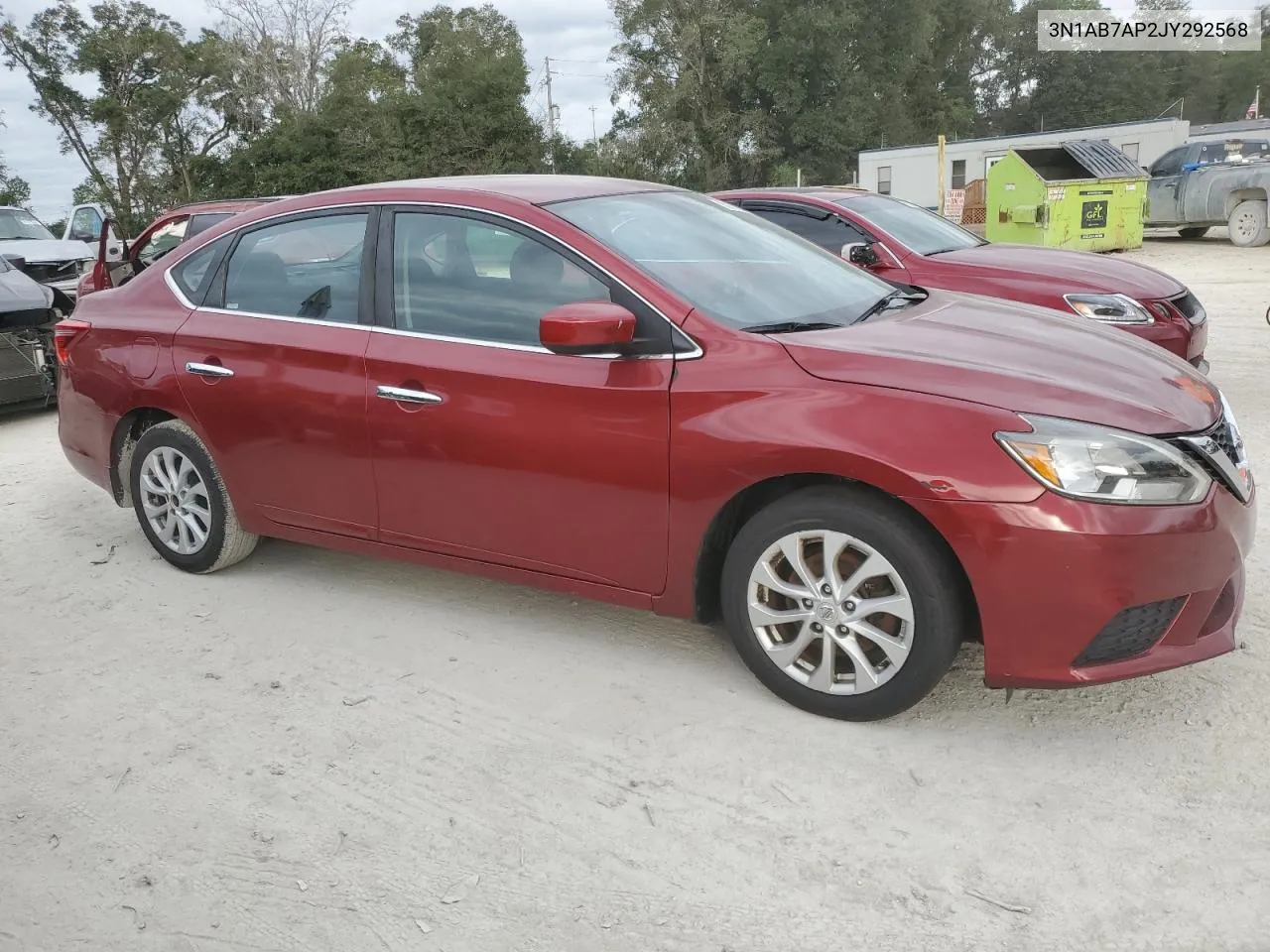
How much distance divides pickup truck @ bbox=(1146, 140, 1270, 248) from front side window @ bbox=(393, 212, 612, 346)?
1769 cm

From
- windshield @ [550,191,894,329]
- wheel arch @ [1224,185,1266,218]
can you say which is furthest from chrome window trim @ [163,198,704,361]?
wheel arch @ [1224,185,1266,218]

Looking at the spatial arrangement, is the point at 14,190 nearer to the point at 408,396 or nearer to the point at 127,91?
the point at 127,91

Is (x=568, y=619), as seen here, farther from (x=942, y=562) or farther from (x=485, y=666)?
(x=942, y=562)

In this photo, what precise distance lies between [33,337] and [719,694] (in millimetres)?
6955

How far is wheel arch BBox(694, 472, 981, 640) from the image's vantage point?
3.03m

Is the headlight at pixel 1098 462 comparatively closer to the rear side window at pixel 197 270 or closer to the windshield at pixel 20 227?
the rear side window at pixel 197 270

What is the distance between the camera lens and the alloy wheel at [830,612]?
308cm

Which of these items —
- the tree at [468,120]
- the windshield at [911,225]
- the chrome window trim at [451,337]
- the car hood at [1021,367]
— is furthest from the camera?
the tree at [468,120]

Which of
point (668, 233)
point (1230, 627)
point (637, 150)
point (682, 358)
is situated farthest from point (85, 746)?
point (637, 150)

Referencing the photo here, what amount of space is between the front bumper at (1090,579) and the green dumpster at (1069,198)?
14924 millimetres

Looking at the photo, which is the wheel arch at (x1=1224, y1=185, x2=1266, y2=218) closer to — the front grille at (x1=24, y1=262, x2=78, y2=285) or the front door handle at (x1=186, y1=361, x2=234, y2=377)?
the front grille at (x1=24, y1=262, x2=78, y2=285)

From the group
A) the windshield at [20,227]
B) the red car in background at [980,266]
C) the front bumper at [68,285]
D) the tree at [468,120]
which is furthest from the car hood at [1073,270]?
the tree at [468,120]

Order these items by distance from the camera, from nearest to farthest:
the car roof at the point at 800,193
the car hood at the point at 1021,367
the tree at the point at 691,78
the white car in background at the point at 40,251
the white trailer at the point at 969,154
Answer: the car hood at the point at 1021,367, the car roof at the point at 800,193, the white car in background at the point at 40,251, the white trailer at the point at 969,154, the tree at the point at 691,78

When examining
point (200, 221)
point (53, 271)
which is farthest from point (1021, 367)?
point (53, 271)
